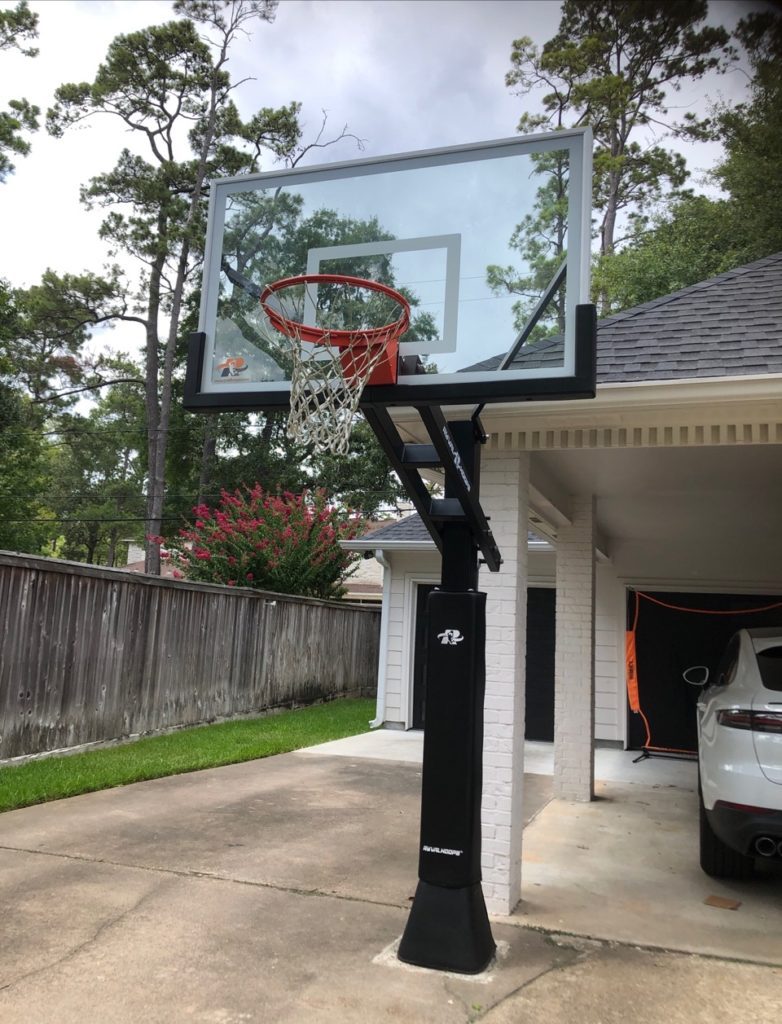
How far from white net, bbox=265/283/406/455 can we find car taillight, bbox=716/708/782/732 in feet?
8.88

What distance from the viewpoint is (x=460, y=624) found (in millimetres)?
3713

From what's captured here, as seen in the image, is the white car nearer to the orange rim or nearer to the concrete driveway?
the concrete driveway

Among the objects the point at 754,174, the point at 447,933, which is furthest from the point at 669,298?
the point at 754,174

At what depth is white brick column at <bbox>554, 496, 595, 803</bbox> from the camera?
23.9 feet

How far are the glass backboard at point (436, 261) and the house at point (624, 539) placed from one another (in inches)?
6.6

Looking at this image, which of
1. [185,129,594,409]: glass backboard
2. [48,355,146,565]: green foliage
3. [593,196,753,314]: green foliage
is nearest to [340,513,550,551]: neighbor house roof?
[185,129,594,409]: glass backboard

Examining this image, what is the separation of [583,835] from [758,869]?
125 cm

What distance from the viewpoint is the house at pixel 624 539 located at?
4.39m

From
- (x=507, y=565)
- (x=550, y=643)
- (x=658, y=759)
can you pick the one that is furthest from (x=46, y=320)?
(x=507, y=565)

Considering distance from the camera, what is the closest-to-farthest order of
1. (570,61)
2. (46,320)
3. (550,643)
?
(550,643)
(570,61)
(46,320)

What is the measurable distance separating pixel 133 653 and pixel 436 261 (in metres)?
7.16

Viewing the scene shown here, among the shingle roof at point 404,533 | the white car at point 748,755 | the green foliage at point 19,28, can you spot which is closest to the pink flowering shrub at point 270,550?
the shingle roof at point 404,533

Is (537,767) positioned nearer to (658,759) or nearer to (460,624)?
(658,759)

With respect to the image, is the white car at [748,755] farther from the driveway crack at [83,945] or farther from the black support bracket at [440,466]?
the driveway crack at [83,945]
